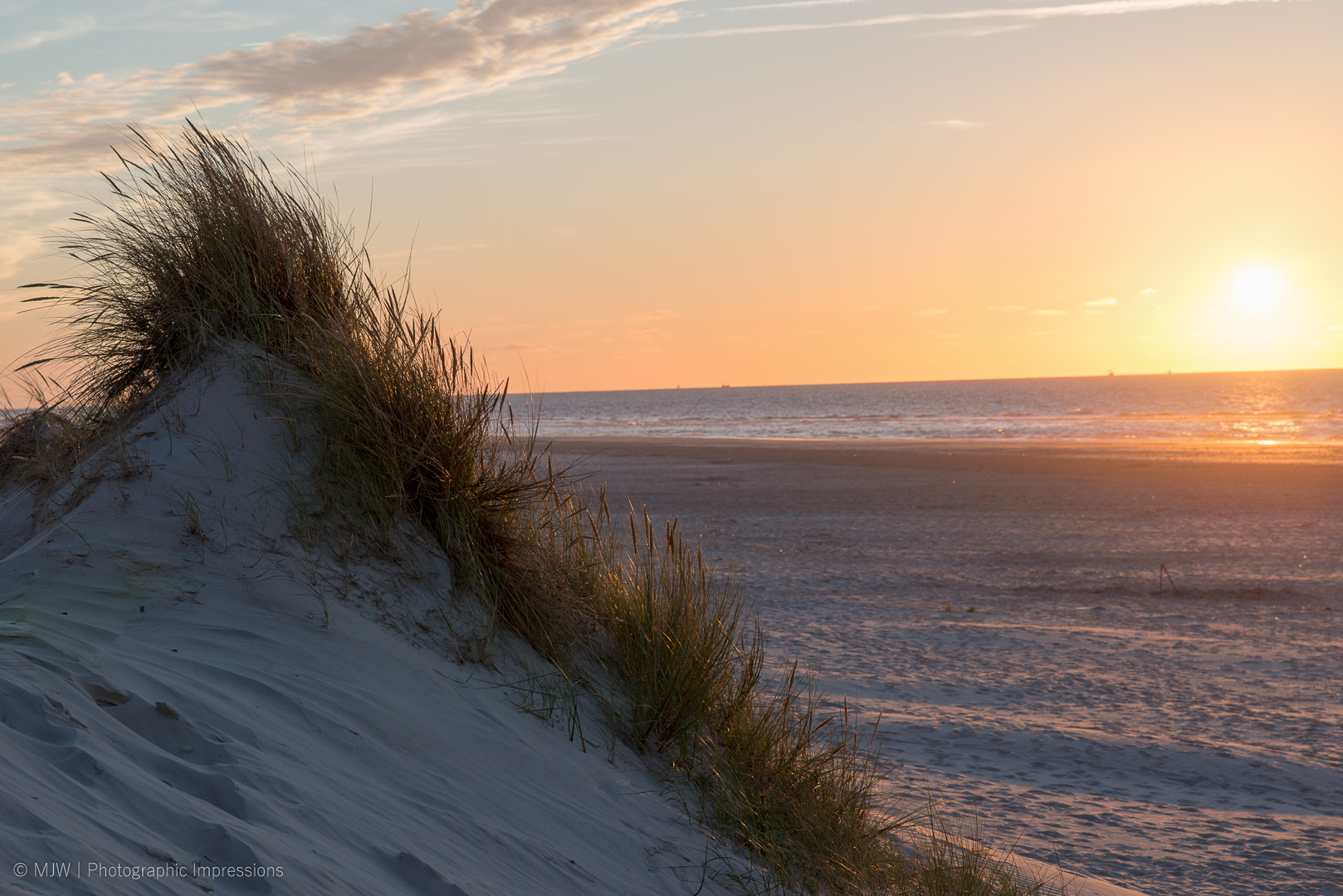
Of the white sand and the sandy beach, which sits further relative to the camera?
the sandy beach

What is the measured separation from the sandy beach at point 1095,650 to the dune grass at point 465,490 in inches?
25.0

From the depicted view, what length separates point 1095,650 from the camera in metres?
7.71

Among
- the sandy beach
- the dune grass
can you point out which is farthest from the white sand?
the sandy beach

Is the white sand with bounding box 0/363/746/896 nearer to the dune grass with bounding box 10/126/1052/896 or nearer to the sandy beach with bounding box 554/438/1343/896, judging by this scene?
the dune grass with bounding box 10/126/1052/896

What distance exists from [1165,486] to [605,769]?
59.1 ft

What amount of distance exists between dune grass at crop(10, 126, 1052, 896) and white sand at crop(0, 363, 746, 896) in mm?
248

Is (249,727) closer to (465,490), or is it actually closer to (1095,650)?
(465,490)

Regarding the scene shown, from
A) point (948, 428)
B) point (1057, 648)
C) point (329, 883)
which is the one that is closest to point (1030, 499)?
point (1057, 648)

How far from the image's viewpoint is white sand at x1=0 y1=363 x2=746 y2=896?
209 cm

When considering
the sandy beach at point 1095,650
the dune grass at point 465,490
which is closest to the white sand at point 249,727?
the dune grass at point 465,490

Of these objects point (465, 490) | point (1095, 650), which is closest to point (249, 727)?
point (465, 490)

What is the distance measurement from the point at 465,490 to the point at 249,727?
5.30 feet

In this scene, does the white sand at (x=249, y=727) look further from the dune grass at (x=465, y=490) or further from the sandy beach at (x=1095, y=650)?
the sandy beach at (x=1095, y=650)

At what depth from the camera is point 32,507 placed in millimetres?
4254
